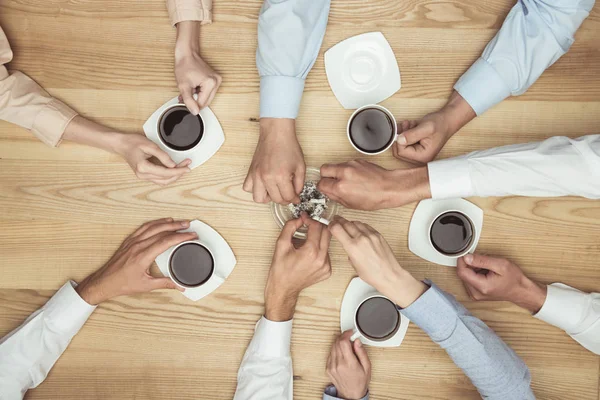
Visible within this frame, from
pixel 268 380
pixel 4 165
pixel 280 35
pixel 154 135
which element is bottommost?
pixel 268 380

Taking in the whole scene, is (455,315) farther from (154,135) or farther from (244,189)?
(154,135)

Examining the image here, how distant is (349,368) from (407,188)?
43 cm

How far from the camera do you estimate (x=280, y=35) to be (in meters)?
1.06

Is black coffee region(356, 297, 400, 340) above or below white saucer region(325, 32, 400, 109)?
below

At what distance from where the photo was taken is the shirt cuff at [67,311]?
1.12m

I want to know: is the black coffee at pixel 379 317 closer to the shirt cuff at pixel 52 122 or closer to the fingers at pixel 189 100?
the fingers at pixel 189 100

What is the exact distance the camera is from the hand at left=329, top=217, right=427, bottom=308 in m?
1.04

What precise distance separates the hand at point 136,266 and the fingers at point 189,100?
0.26 metres

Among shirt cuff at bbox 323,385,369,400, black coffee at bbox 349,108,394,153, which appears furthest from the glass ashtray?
shirt cuff at bbox 323,385,369,400

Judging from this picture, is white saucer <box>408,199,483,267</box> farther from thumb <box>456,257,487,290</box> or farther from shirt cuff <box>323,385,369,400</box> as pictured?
shirt cuff <box>323,385,369,400</box>

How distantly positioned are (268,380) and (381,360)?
10.7 inches

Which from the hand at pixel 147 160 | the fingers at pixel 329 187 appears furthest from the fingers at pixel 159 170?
the fingers at pixel 329 187

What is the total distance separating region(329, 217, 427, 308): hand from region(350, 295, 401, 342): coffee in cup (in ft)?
0.15

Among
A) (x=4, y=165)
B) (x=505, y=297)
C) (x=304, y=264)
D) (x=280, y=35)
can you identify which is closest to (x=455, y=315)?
(x=505, y=297)
